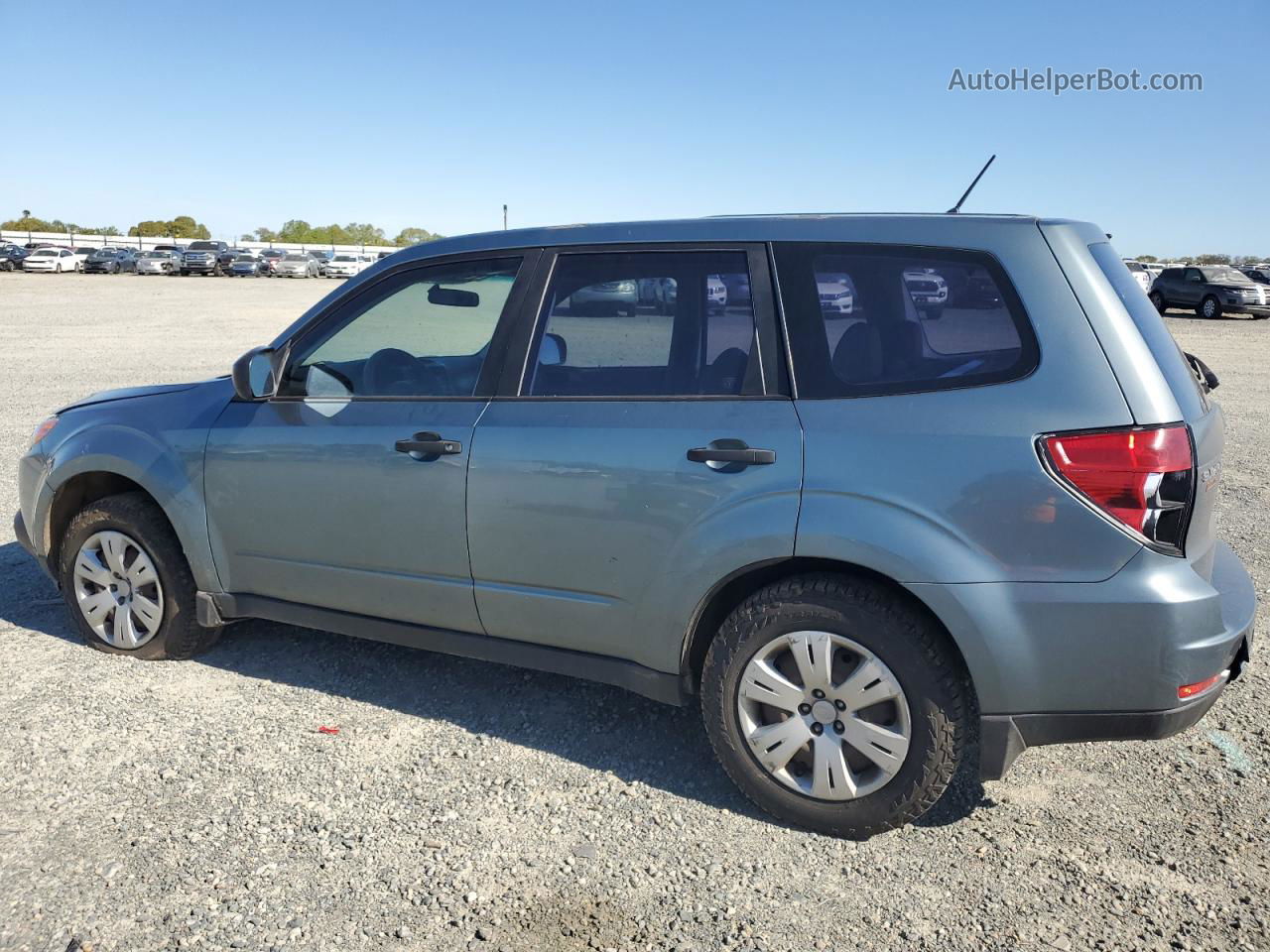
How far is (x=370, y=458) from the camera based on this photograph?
3.83 m

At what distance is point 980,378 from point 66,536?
396cm

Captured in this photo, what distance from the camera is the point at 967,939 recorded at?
2729 mm

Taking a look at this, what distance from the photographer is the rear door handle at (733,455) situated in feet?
10.4

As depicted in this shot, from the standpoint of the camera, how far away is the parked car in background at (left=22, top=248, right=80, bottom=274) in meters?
54.4

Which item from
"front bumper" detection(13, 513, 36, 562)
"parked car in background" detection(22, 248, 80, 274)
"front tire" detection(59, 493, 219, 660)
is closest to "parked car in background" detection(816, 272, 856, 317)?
"front tire" detection(59, 493, 219, 660)

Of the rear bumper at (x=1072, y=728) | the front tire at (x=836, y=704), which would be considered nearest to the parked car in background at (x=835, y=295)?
the front tire at (x=836, y=704)

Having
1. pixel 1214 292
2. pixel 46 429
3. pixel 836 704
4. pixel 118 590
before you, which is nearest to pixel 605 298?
pixel 836 704

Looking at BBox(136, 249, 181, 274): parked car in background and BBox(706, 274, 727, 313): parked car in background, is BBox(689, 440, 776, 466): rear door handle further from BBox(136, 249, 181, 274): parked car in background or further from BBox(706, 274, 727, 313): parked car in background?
BBox(136, 249, 181, 274): parked car in background

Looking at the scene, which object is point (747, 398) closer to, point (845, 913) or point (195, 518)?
point (845, 913)

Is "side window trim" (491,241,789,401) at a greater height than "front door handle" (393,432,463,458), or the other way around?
"side window trim" (491,241,789,401)

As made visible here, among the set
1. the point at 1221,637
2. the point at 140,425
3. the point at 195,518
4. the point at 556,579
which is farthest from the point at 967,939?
the point at 140,425

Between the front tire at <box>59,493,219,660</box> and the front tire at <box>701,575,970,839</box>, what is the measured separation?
2.46 m

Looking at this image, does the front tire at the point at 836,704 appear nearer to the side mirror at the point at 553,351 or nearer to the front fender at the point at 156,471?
the side mirror at the point at 553,351

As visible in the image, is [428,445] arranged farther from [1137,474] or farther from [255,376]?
[1137,474]
